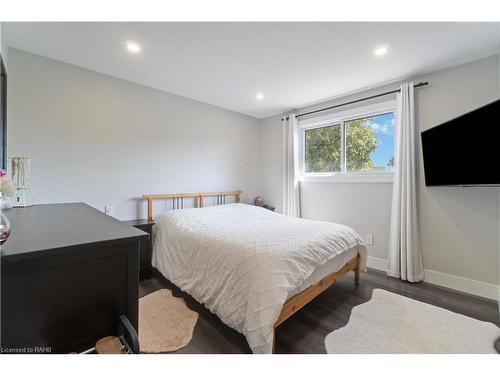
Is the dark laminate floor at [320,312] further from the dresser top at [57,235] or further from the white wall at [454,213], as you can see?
the dresser top at [57,235]

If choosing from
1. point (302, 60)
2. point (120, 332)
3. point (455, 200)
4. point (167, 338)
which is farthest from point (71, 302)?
point (455, 200)

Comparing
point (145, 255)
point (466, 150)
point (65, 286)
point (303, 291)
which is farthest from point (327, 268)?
point (145, 255)

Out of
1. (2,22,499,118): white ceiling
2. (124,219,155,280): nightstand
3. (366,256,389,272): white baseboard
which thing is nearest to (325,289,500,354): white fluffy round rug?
(366,256,389,272): white baseboard

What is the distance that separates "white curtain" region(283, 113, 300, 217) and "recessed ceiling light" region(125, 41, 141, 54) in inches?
98.1

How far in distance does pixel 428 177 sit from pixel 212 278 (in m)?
2.55

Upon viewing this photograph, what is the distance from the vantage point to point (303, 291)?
5.75 ft

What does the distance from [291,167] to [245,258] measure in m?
2.50

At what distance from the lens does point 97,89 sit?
2.59 metres

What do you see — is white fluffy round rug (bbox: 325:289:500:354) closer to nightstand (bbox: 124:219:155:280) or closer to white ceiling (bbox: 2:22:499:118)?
nightstand (bbox: 124:219:155:280)

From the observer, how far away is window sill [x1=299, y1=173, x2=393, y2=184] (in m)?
2.99

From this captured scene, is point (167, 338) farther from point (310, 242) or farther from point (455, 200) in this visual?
point (455, 200)

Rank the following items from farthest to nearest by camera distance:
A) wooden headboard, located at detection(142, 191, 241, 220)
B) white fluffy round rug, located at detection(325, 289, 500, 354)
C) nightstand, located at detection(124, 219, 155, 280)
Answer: wooden headboard, located at detection(142, 191, 241, 220) < nightstand, located at detection(124, 219, 155, 280) < white fluffy round rug, located at detection(325, 289, 500, 354)

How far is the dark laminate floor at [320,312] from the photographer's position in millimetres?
1608
